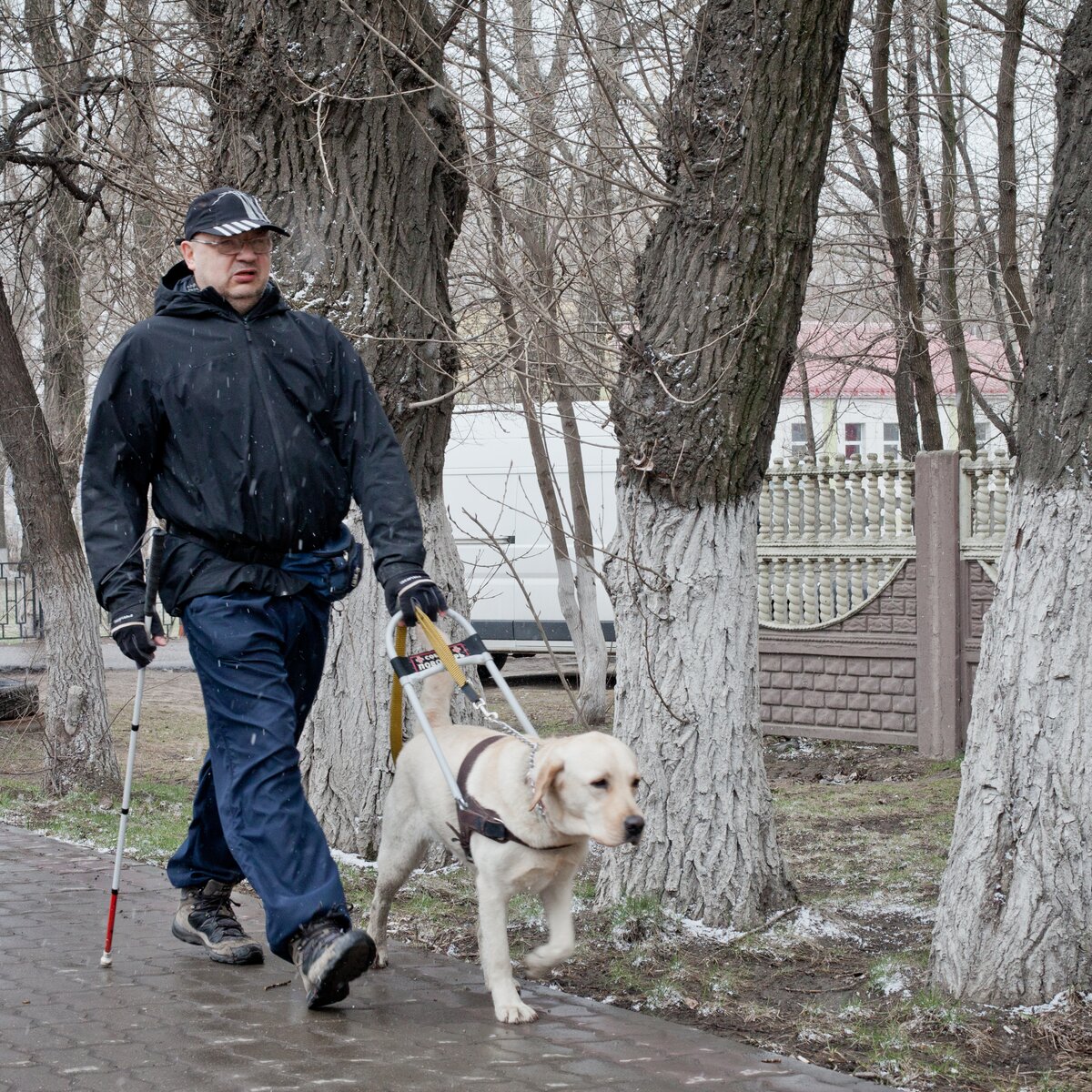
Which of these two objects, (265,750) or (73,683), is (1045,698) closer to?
(265,750)

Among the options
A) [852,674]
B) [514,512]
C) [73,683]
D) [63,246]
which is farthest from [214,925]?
[514,512]

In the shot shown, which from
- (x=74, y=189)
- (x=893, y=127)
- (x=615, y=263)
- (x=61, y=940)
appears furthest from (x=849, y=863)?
(x=893, y=127)

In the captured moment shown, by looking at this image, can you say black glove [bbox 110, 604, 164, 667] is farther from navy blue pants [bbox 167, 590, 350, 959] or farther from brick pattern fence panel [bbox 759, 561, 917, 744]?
brick pattern fence panel [bbox 759, 561, 917, 744]

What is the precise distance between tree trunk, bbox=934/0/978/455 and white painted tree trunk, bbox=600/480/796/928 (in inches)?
339

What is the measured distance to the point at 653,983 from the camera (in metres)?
4.66

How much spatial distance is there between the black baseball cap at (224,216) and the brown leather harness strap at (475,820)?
5.63 ft

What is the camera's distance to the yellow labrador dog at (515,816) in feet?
13.0

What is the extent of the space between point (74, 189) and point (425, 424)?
16.2ft

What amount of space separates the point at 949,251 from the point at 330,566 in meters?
11.1

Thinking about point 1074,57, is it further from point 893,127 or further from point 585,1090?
point 893,127

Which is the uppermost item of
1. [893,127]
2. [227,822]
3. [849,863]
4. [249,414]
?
[893,127]

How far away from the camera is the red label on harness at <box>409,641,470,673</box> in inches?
179

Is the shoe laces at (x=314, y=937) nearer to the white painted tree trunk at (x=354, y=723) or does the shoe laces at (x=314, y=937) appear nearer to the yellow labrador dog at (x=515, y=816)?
the yellow labrador dog at (x=515, y=816)

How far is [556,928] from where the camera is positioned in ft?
14.0
